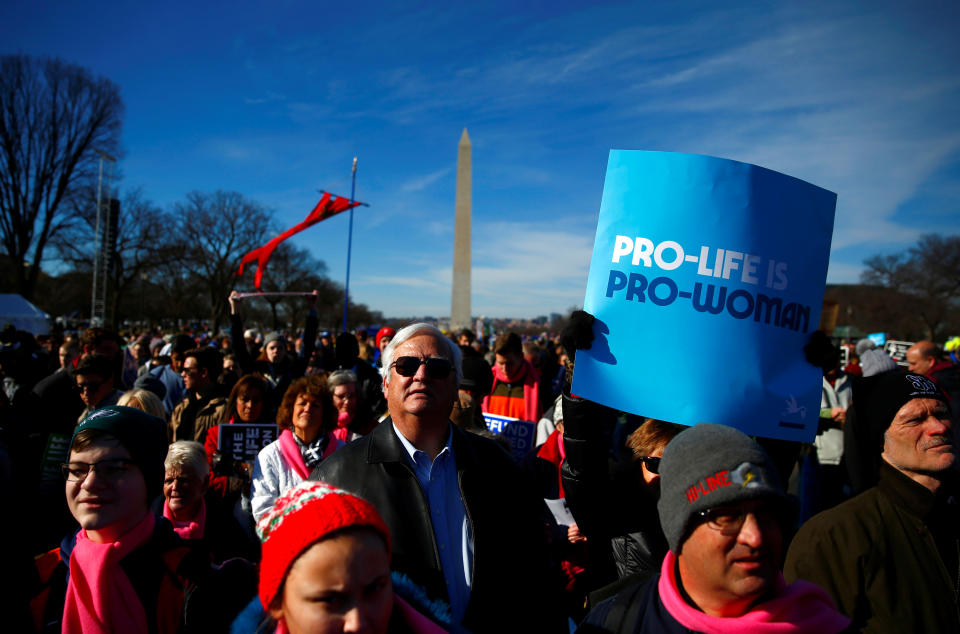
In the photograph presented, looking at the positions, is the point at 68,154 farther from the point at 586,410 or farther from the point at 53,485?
the point at 586,410

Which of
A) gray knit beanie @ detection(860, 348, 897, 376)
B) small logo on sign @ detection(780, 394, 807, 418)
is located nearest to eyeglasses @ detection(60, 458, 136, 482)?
small logo on sign @ detection(780, 394, 807, 418)

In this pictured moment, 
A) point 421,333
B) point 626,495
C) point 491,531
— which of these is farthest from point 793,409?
point 421,333

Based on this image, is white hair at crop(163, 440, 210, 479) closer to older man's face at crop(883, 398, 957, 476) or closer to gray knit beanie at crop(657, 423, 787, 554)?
gray knit beanie at crop(657, 423, 787, 554)

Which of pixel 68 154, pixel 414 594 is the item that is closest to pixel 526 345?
pixel 414 594

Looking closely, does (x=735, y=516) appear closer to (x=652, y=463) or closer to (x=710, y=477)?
(x=710, y=477)

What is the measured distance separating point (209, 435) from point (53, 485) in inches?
50.9

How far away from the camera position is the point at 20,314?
818 inches

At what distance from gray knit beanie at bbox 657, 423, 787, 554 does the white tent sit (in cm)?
2447

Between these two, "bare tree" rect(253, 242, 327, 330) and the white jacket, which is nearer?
the white jacket

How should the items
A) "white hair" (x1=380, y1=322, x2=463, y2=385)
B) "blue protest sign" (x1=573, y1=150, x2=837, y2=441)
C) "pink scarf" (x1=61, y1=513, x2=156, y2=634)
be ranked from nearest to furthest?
"pink scarf" (x1=61, y1=513, x2=156, y2=634)
"blue protest sign" (x1=573, y1=150, x2=837, y2=441)
"white hair" (x1=380, y1=322, x2=463, y2=385)

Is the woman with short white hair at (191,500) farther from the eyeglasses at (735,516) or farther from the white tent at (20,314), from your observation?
the white tent at (20,314)

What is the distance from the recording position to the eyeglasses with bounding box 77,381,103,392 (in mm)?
3768

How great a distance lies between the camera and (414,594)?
1.53 metres

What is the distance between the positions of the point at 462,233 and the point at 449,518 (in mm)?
24546
